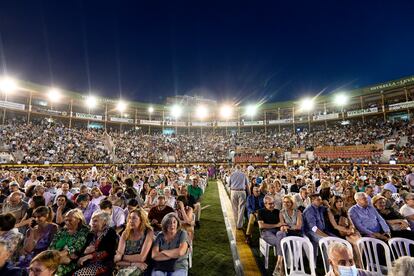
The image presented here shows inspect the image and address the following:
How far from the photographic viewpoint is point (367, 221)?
4.17 meters

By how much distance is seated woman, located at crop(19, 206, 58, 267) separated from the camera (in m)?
3.39

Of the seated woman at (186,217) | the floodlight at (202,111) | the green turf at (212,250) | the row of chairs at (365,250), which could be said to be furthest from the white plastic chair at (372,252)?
the floodlight at (202,111)

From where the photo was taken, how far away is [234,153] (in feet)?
117

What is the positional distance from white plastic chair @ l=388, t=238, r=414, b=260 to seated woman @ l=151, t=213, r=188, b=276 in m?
3.42

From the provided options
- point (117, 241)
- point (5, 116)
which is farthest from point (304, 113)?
point (5, 116)

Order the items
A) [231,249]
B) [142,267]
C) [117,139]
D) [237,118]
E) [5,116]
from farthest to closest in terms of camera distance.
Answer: [237,118] < [117,139] < [5,116] < [231,249] < [142,267]

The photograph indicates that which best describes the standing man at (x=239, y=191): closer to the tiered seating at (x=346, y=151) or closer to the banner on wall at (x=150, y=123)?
the tiered seating at (x=346, y=151)

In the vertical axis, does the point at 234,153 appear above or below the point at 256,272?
above

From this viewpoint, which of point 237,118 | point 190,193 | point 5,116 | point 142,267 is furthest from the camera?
point 237,118

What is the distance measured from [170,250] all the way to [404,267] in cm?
260

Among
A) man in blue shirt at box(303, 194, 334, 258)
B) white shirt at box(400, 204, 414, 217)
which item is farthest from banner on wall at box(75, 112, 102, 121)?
white shirt at box(400, 204, 414, 217)

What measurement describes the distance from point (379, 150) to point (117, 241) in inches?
1255

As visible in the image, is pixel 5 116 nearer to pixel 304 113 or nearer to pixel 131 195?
pixel 131 195

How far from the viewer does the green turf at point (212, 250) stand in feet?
14.2
